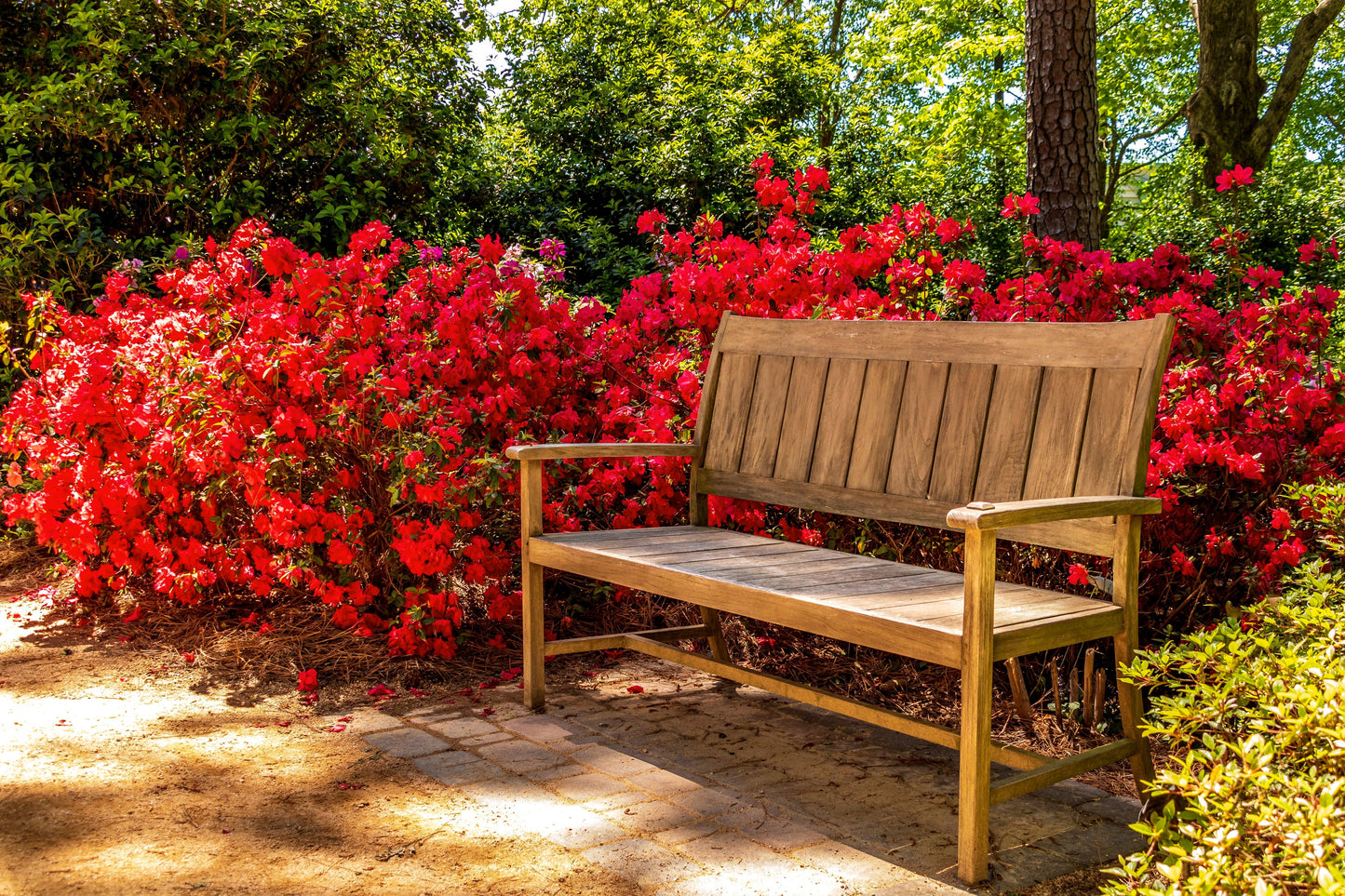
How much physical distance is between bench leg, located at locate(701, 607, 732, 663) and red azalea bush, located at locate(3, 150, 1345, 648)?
35cm

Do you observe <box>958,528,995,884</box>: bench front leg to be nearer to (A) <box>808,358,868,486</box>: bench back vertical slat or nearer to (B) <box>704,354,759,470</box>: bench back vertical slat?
(A) <box>808,358,868,486</box>: bench back vertical slat

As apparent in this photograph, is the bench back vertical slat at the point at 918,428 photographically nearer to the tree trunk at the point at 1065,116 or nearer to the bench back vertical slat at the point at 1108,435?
the bench back vertical slat at the point at 1108,435

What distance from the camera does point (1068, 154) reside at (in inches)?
207

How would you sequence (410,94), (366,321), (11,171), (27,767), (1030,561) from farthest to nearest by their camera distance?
(410,94), (11,171), (366,321), (1030,561), (27,767)

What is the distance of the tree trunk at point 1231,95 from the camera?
12008 millimetres

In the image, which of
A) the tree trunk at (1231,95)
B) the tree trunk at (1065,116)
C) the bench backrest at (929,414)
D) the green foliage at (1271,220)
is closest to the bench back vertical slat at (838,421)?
the bench backrest at (929,414)

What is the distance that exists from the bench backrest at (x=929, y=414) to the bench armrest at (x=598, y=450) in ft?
0.33

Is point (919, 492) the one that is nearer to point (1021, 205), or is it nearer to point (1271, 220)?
point (1021, 205)

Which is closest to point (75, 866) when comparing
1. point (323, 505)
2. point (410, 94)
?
point (323, 505)

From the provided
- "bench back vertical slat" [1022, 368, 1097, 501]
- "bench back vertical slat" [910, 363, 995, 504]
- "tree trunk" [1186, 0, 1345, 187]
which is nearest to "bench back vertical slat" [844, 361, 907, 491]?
"bench back vertical slat" [910, 363, 995, 504]

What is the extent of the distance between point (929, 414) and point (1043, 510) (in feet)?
2.77

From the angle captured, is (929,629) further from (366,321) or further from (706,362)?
(366,321)

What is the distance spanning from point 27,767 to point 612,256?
644cm

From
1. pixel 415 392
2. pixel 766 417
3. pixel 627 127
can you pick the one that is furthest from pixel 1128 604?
pixel 627 127
